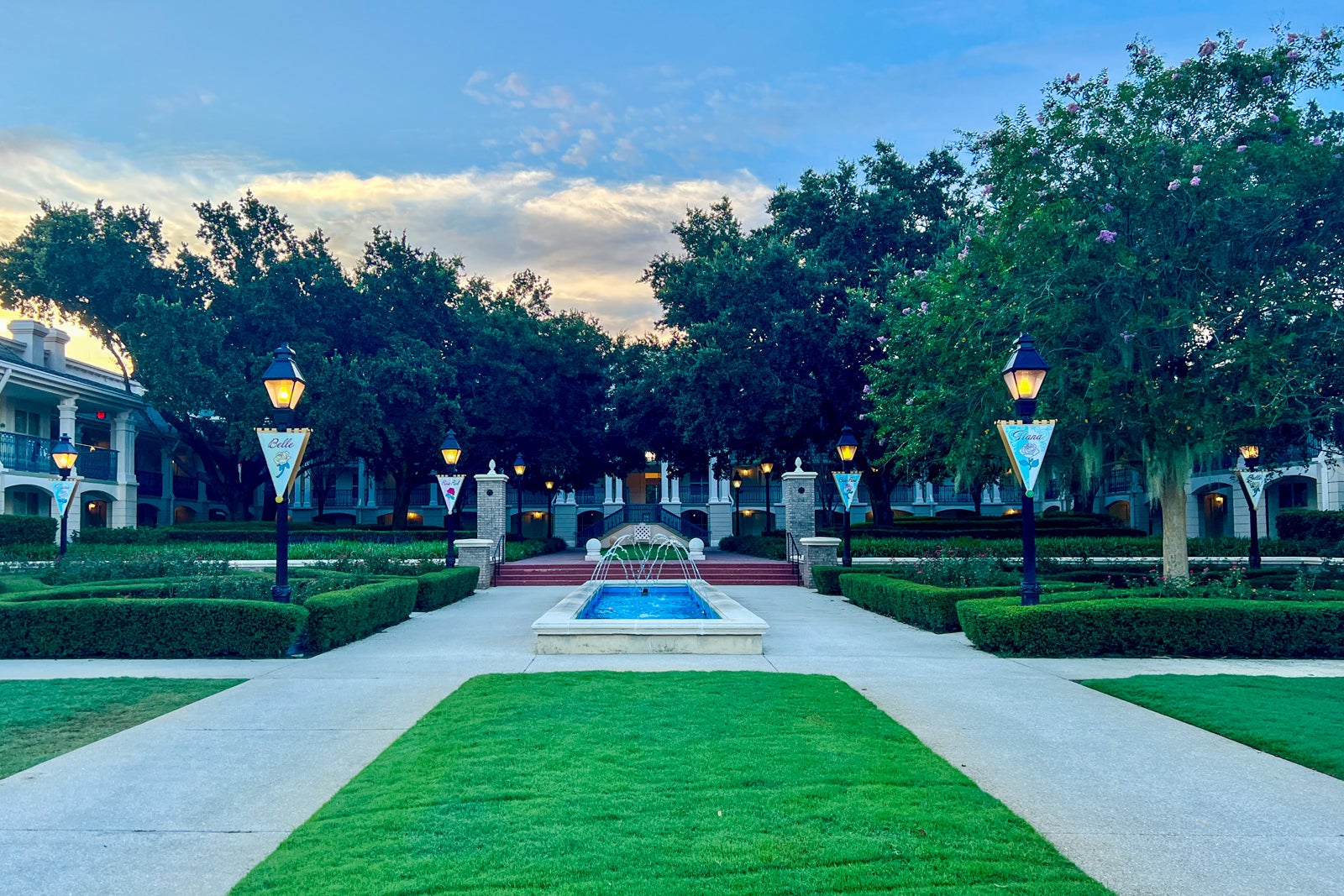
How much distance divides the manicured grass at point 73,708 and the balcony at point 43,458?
24.1m

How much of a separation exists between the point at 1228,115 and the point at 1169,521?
7200 millimetres

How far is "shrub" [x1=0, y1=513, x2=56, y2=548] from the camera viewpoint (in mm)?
26016

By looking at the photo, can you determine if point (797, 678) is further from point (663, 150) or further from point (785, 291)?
point (785, 291)

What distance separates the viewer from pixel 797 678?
9086 millimetres

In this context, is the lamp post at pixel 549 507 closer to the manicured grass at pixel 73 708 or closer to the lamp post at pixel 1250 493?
the lamp post at pixel 1250 493

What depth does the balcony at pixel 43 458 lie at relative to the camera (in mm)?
29656

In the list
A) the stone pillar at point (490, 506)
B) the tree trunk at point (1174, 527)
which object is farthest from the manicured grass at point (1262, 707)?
the stone pillar at point (490, 506)

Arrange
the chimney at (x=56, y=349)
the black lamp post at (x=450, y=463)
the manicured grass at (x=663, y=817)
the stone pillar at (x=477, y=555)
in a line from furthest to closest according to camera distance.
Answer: the chimney at (x=56, y=349) → the stone pillar at (x=477, y=555) → the black lamp post at (x=450, y=463) → the manicured grass at (x=663, y=817)

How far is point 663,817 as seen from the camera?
4.67 meters

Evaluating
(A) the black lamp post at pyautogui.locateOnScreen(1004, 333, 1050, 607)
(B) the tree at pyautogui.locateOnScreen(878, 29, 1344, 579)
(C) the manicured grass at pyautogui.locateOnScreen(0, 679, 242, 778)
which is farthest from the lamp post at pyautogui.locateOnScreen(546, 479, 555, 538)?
(C) the manicured grass at pyautogui.locateOnScreen(0, 679, 242, 778)

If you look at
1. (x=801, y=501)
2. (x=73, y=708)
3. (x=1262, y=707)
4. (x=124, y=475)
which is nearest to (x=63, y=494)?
(x=124, y=475)

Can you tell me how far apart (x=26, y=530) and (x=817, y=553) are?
2419 centimetres

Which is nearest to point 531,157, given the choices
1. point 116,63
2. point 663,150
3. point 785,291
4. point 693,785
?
point 663,150

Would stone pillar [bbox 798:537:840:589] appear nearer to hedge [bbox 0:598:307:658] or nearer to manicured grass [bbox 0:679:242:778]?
hedge [bbox 0:598:307:658]
